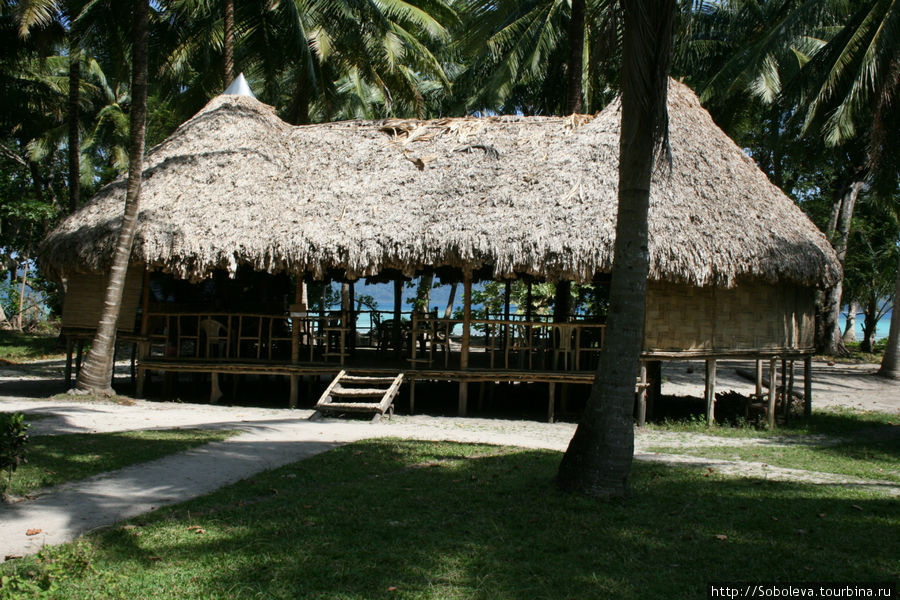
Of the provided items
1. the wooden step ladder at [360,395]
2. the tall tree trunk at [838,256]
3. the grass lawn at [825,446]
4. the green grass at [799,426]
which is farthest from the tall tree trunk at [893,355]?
the wooden step ladder at [360,395]

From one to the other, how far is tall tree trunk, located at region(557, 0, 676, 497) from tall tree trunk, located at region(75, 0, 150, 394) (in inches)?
354

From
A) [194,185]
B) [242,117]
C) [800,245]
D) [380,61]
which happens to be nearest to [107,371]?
[194,185]

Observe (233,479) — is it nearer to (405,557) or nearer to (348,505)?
(348,505)

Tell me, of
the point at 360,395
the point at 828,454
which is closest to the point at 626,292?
the point at 828,454

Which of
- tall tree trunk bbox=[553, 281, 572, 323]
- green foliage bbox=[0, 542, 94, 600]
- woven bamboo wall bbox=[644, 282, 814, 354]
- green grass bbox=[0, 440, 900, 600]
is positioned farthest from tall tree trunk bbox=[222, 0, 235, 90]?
green foliage bbox=[0, 542, 94, 600]

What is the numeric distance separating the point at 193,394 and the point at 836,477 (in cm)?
1197

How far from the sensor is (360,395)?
12641 mm

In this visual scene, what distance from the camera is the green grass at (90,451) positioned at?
6.70 metres

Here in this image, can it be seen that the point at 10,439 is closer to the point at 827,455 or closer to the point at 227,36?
the point at 827,455

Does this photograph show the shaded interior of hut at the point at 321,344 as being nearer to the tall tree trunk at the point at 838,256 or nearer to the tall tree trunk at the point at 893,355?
the tall tree trunk at the point at 893,355

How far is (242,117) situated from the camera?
16.0 m

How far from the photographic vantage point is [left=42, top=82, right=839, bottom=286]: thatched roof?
39.5 ft

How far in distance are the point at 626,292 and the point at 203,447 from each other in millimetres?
5263

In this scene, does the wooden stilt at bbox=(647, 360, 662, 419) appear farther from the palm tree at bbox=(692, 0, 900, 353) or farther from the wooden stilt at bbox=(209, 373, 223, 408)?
the wooden stilt at bbox=(209, 373, 223, 408)
